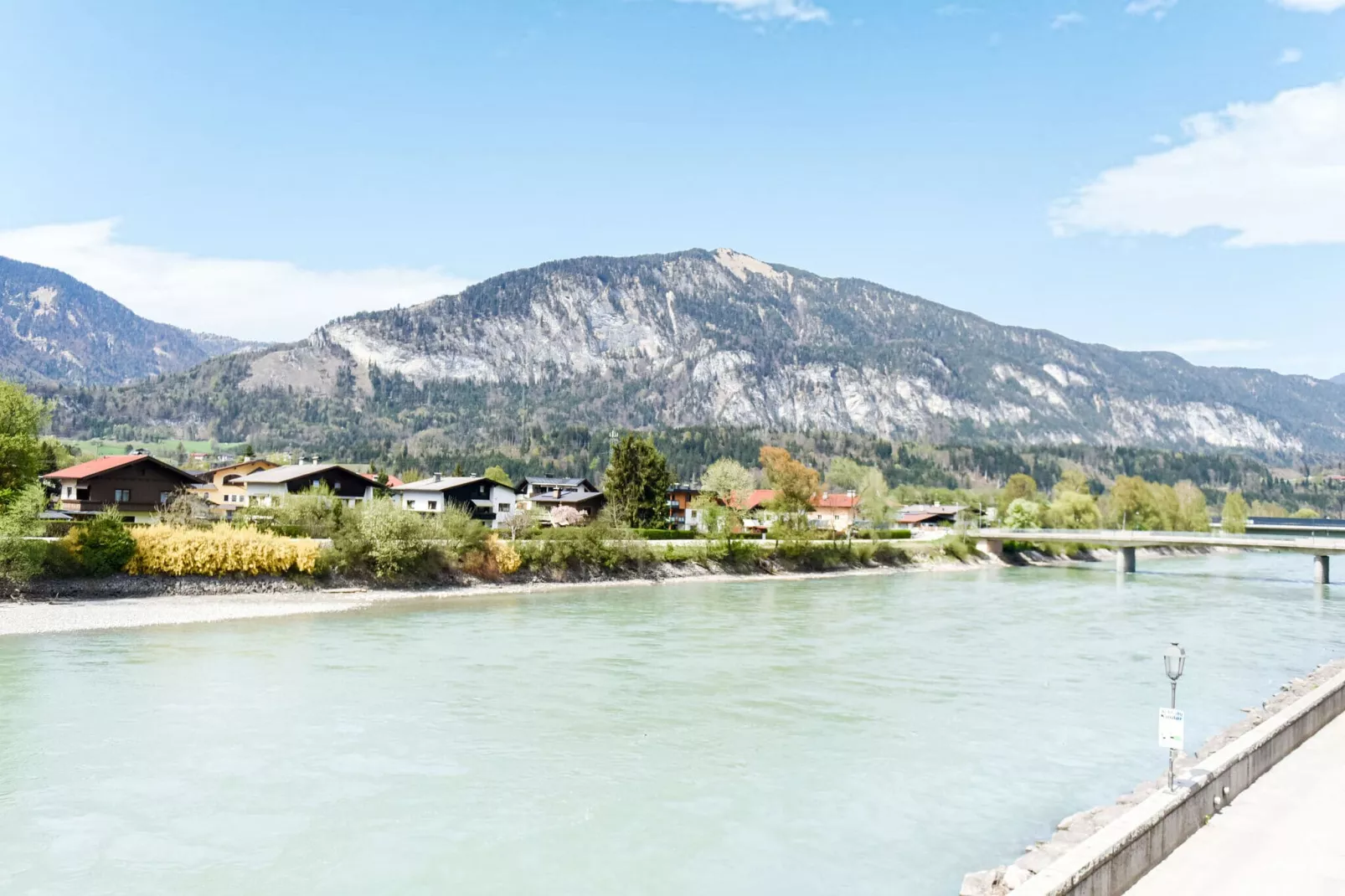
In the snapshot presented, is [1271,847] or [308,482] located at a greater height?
[308,482]

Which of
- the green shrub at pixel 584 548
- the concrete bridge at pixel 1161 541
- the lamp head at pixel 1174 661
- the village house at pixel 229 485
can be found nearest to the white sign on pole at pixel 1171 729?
the lamp head at pixel 1174 661

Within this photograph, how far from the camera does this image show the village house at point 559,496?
94000 mm

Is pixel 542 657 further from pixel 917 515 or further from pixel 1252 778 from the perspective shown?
pixel 917 515

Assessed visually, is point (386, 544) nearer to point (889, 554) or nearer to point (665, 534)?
point (665, 534)

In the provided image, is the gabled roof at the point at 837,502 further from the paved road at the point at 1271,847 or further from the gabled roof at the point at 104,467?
the paved road at the point at 1271,847

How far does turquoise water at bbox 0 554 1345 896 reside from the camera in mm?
15492

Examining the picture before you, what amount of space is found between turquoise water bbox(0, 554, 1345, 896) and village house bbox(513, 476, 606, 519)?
49.9m

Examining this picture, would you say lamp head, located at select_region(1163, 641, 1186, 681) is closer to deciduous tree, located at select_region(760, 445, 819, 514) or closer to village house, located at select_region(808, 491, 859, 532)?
deciduous tree, located at select_region(760, 445, 819, 514)

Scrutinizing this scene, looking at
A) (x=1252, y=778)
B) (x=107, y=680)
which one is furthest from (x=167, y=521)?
(x=1252, y=778)

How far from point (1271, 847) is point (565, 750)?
1364 centimetres

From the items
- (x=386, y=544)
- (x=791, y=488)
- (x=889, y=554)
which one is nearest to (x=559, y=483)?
(x=791, y=488)

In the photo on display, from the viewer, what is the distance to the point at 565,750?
71.8 feet

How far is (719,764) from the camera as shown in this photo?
2106cm

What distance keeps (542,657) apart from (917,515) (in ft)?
347
